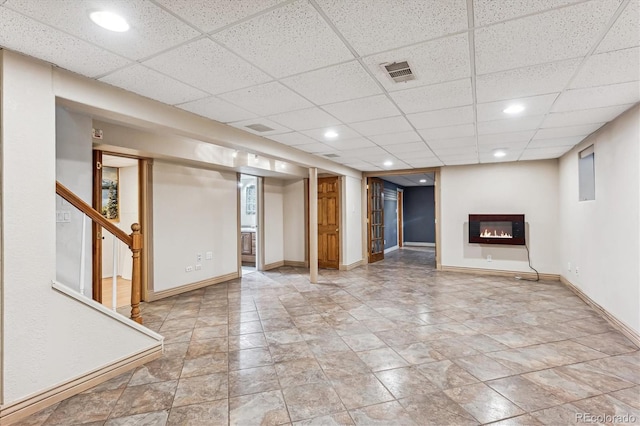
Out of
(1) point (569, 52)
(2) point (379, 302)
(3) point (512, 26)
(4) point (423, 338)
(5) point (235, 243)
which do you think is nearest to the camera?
(3) point (512, 26)

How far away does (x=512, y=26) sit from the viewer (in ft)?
5.91

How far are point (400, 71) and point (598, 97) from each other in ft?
6.77

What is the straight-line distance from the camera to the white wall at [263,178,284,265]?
24.2 ft

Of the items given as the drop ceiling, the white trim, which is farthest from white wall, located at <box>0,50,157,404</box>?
the drop ceiling

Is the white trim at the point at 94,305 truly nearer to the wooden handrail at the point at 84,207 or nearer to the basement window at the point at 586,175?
the wooden handrail at the point at 84,207

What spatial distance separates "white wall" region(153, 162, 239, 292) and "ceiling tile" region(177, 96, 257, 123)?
194 centimetres

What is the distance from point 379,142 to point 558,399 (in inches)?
141

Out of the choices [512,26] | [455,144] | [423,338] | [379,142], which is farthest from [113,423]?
[455,144]

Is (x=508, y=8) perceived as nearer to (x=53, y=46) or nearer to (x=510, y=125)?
(x=510, y=125)

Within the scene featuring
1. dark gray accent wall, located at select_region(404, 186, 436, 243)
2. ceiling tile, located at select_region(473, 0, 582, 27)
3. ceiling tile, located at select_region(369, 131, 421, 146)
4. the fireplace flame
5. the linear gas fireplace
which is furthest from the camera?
dark gray accent wall, located at select_region(404, 186, 436, 243)

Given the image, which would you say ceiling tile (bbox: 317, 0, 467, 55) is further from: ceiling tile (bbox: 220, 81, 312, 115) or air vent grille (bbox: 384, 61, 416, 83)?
ceiling tile (bbox: 220, 81, 312, 115)

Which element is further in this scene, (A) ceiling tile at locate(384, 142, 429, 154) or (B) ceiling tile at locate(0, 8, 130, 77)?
(A) ceiling tile at locate(384, 142, 429, 154)

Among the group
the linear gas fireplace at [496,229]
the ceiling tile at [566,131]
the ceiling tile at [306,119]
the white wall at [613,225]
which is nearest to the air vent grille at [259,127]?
the ceiling tile at [306,119]

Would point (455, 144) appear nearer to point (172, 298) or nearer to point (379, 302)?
point (379, 302)
